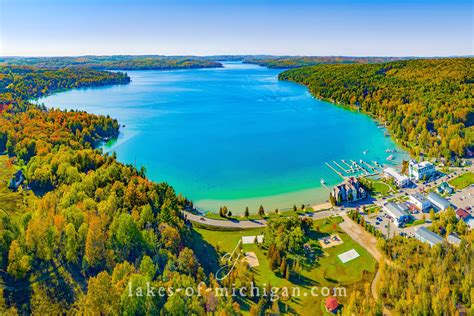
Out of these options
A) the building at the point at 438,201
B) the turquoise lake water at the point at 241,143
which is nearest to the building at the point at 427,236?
the building at the point at 438,201

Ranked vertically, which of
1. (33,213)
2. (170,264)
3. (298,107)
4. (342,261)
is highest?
(298,107)

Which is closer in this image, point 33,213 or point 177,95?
point 33,213

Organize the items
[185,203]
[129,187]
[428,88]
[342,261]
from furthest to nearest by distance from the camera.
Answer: [428,88], [185,203], [129,187], [342,261]

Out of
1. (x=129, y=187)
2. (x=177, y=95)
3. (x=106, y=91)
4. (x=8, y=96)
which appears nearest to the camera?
(x=129, y=187)

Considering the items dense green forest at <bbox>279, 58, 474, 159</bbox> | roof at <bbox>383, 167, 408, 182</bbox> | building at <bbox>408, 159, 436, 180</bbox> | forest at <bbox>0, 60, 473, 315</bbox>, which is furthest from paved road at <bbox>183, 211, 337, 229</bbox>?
dense green forest at <bbox>279, 58, 474, 159</bbox>

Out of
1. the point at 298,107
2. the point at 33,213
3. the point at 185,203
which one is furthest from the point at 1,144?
the point at 298,107

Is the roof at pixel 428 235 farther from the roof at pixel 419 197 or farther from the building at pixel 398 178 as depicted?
the building at pixel 398 178

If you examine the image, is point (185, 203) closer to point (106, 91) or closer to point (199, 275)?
point (199, 275)
